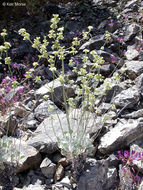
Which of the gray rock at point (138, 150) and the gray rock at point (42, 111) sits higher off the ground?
the gray rock at point (138, 150)

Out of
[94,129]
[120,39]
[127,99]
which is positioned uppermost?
[120,39]

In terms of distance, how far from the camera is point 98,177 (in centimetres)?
253

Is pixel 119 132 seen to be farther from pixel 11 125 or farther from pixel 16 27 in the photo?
pixel 16 27

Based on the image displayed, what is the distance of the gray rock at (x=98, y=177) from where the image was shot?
249 centimetres

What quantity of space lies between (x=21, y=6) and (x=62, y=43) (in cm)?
314

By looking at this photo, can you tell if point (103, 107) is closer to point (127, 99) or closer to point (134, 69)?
point (127, 99)

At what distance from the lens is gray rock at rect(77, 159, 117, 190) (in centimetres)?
249

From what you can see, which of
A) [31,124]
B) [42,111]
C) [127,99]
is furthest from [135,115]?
[31,124]

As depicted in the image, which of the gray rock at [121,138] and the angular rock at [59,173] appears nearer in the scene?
the angular rock at [59,173]

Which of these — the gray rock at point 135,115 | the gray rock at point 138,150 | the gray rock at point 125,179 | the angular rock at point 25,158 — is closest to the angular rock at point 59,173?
the angular rock at point 25,158

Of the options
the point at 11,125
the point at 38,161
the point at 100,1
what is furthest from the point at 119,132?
the point at 100,1

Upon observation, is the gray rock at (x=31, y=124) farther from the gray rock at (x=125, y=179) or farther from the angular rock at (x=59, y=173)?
the gray rock at (x=125, y=179)

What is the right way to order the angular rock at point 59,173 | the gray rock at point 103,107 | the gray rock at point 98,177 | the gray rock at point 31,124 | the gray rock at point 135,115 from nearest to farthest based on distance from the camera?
the gray rock at point 98,177
the angular rock at point 59,173
the gray rock at point 135,115
the gray rock at point 103,107
the gray rock at point 31,124

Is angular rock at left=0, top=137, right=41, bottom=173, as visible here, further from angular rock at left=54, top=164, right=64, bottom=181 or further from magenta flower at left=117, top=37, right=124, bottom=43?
magenta flower at left=117, top=37, right=124, bottom=43
